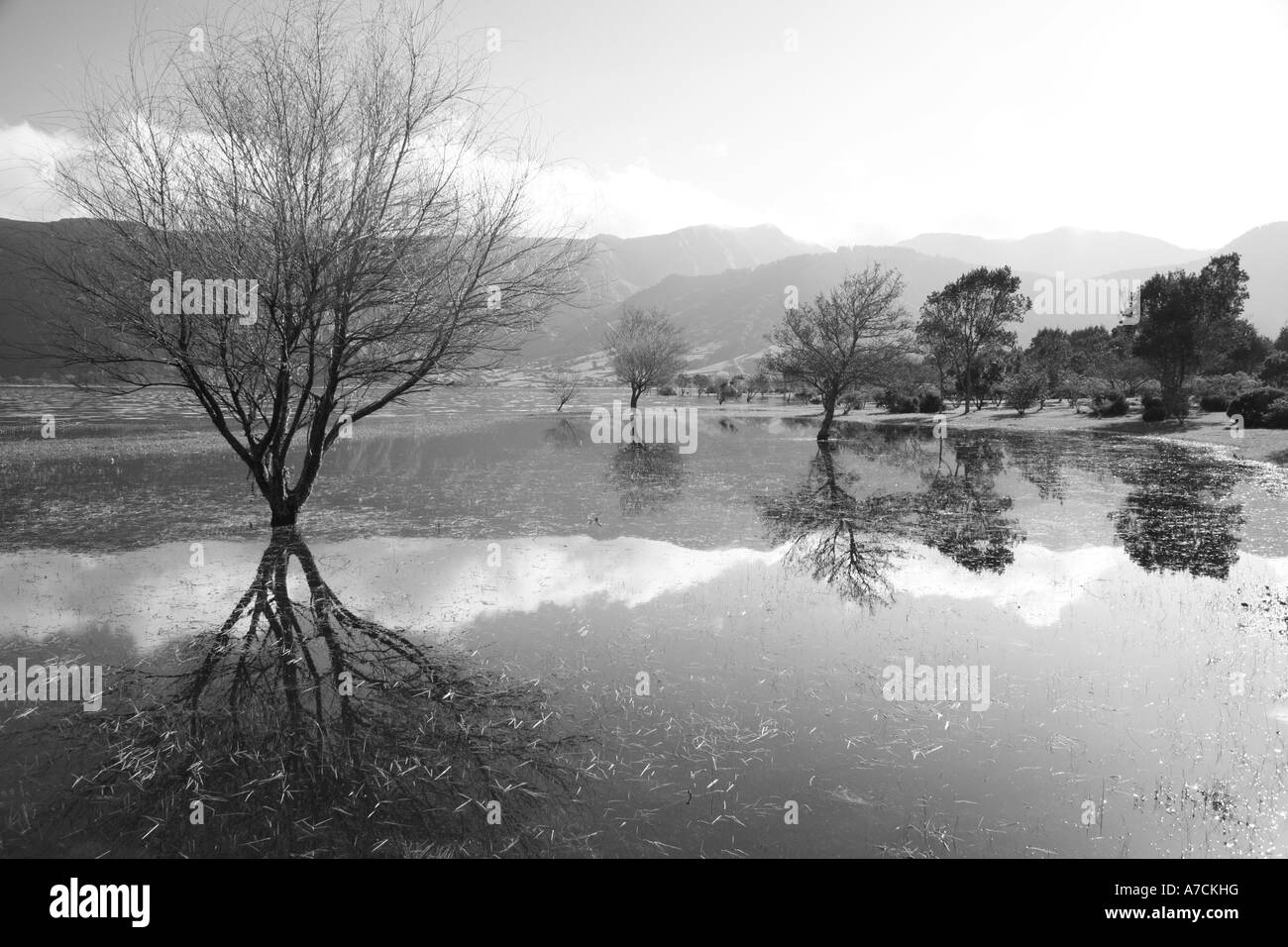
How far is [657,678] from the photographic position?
910cm

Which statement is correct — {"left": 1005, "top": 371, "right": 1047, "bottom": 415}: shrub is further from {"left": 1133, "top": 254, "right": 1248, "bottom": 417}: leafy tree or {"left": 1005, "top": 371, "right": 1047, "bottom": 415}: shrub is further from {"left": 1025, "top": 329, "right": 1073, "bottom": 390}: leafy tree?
{"left": 1133, "top": 254, "right": 1248, "bottom": 417}: leafy tree

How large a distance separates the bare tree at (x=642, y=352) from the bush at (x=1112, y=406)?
39.0 metres

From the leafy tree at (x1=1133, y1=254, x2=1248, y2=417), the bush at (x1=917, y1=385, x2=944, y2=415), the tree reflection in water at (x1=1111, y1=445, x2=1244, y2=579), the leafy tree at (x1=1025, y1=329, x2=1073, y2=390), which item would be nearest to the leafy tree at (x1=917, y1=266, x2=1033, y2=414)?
the bush at (x1=917, y1=385, x2=944, y2=415)

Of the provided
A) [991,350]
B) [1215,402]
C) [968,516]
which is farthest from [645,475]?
[991,350]

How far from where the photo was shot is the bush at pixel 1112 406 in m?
55.2

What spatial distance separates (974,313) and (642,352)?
35.5 m

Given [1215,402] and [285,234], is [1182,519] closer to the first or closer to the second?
[285,234]

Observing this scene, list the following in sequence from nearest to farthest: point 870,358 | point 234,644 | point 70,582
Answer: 1. point 234,644
2. point 70,582
3. point 870,358

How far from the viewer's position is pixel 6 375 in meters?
104

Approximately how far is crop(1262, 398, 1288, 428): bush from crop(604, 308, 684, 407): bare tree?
4696 centimetres

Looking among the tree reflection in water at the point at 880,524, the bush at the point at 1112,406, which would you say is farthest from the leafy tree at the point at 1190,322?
the tree reflection in water at the point at 880,524
